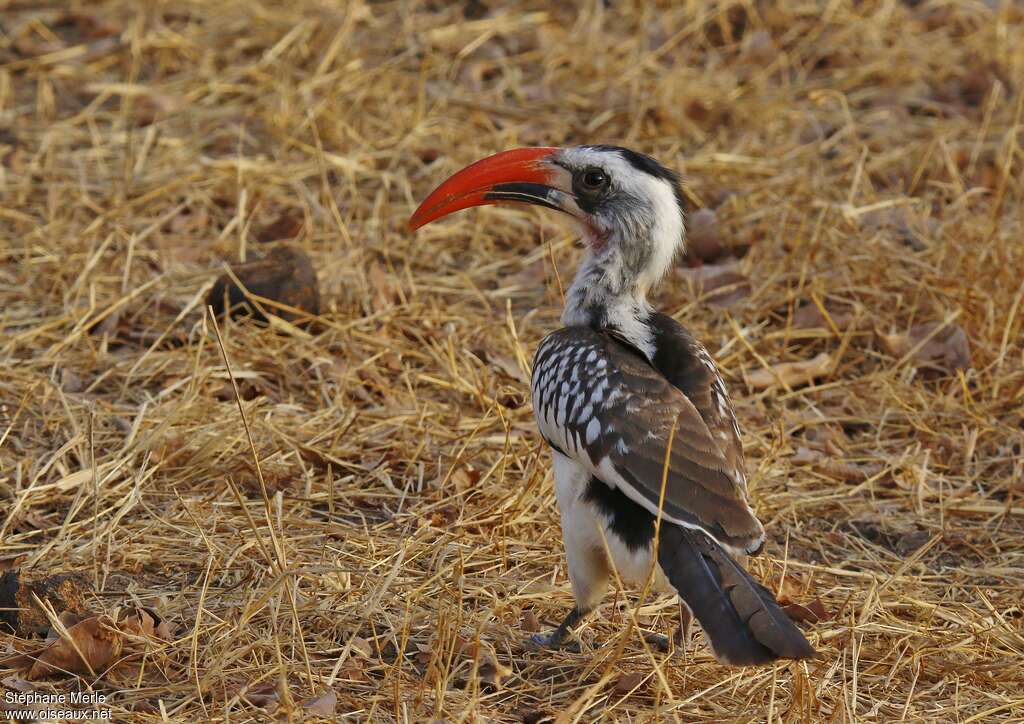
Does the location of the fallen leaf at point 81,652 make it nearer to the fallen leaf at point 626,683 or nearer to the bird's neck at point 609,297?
the fallen leaf at point 626,683

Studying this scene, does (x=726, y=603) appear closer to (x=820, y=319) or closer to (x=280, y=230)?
(x=820, y=319)

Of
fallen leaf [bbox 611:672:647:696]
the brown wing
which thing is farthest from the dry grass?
the brown wing

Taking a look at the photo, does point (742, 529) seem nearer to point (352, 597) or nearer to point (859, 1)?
point (352, 597)

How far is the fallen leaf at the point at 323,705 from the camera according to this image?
3.09 m

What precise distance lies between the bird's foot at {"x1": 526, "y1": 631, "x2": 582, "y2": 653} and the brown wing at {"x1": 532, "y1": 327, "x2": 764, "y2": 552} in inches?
18.6

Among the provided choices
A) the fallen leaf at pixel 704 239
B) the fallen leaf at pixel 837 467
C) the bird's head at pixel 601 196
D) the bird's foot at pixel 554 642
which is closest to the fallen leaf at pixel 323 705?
the bird's foot at pixel 554 642

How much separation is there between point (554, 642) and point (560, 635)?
0.02m

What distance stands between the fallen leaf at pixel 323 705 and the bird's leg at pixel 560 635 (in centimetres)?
62

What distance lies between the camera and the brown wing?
323cm

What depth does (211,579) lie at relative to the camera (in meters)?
3.72

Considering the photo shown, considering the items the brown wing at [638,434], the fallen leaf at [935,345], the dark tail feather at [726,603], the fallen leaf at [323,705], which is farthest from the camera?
the fallen leaf at [935,345]

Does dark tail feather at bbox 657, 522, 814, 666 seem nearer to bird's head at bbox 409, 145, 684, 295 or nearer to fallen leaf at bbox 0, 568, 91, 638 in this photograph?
bird's head at bbox 409, 145, 684, 295

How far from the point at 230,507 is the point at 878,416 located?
2350 mm

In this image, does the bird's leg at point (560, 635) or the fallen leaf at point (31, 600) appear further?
the bird's leg at point (560, 635)
